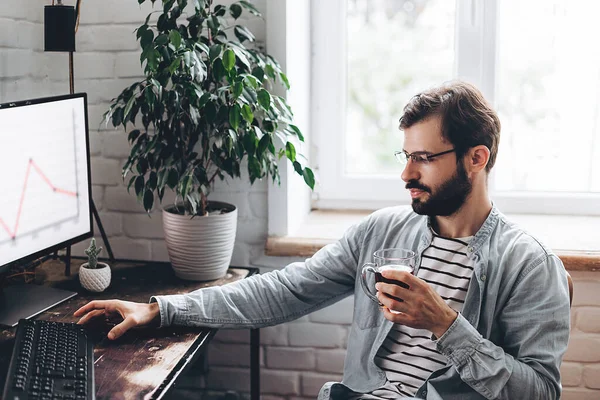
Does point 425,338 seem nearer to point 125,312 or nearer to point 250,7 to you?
point 125,312

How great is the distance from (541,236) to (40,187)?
1362 millimetres

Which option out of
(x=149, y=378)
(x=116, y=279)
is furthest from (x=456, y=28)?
(x=149, y=378)

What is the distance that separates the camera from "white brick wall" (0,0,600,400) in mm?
2070

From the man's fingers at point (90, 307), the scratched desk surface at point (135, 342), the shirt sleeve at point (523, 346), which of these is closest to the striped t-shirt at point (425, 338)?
the shirt sleeve at point (523, 346)

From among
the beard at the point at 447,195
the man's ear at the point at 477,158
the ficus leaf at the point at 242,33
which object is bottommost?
the beard at the point at 447,195

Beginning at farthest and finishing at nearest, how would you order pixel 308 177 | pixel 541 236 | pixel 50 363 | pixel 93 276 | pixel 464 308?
pixel 541 236
pixel 308 177
pixel 93 276
pixel 464 308
pixel 50 363

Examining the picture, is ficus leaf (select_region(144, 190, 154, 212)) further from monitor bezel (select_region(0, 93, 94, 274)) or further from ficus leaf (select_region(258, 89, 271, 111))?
ficus leaf (select_region(258, 89, 271, 111))

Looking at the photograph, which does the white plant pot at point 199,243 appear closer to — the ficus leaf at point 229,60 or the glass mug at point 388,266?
the ficus leaf at point 229,60

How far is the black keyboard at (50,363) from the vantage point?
1.25m

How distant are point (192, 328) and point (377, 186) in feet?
3.32

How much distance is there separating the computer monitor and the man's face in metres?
0.82

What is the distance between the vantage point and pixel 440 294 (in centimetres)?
159

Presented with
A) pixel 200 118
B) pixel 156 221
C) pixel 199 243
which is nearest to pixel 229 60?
pixel 200 118

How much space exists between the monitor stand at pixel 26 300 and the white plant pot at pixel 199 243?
0.28m
